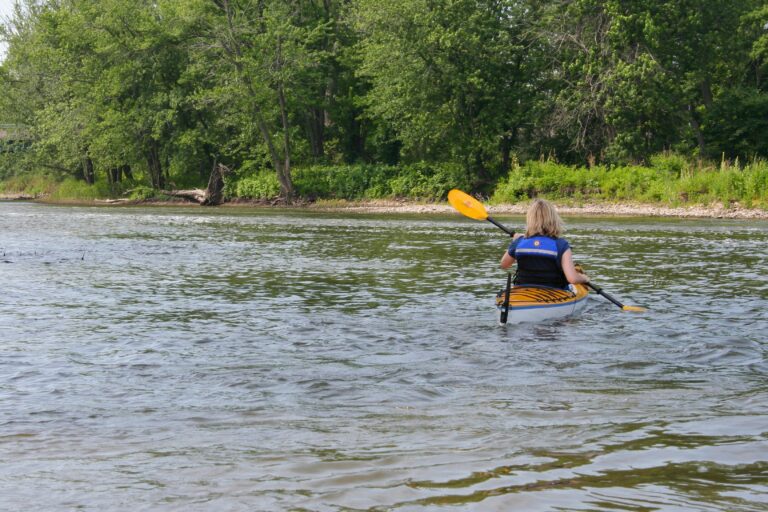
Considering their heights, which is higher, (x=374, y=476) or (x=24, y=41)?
(x=24, y=41)

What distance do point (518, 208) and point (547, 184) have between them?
2152 mm

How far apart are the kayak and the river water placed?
0.23 m

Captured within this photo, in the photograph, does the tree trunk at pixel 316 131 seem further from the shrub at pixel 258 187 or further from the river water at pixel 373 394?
the river water at pixel 373 394

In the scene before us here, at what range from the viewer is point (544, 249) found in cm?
1021

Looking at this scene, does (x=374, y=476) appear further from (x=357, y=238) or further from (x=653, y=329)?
(x=357, y=238)

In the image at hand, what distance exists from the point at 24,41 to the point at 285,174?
25503 millimetres

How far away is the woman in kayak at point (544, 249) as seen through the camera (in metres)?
10.2

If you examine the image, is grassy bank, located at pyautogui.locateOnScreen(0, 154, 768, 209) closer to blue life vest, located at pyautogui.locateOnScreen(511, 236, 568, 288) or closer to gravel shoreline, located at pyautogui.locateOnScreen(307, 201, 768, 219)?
gravel shoreline, located at pyautogui.locateOnScreen(307, 201, 768, 219)

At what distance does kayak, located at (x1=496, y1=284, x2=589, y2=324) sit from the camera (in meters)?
10.1

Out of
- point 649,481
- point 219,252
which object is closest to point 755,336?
point 649,481

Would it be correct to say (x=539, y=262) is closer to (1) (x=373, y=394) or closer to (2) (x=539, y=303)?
(2) (x=539, y=303)

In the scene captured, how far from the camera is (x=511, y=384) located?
6984 millimetres

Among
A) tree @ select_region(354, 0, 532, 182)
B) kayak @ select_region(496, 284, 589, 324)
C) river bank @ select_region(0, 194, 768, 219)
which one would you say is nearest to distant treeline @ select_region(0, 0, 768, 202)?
tree @ select_region(354, 0, 532, 182)

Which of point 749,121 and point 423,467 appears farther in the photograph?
point 749,121
